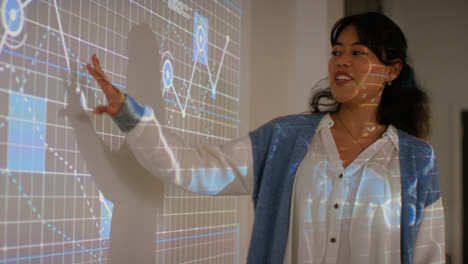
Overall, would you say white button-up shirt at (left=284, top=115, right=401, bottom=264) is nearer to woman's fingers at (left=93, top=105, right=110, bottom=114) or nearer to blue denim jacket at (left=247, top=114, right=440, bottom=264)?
blue denim jacket at (left=247, top=114, right=440, bottom=264)

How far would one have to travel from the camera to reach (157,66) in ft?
4.28

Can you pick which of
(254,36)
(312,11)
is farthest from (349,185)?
(312,11)

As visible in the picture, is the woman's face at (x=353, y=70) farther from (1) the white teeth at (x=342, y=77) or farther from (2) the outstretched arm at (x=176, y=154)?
(2) the outstretched arm at (x=176, y=154)

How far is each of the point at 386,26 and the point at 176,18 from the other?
0.60m

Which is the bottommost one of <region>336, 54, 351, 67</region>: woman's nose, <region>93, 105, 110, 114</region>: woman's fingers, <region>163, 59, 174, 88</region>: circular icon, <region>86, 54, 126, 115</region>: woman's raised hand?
<region>93, 105, 110, 114</region>: woman's fingers

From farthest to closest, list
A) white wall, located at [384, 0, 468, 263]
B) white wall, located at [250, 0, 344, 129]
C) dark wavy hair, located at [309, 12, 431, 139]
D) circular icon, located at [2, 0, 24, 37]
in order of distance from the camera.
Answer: white wall, located at [384, 0, 468, 263], white wall, located at [250, 0, 344, 129], dark wavy hair, located at [309, 12, 431, 139], circular icon, located at [2, 0, 24, 37]

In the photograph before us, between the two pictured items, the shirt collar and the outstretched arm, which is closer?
the outstretched arm

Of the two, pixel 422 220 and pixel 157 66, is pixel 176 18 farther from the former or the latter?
pixel 422 220

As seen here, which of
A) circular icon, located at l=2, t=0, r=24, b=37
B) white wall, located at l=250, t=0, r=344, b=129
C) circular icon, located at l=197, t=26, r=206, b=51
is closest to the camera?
circular icon, located at l=2, t=0, r=24, b=37

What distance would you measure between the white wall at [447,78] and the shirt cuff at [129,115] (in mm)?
2181

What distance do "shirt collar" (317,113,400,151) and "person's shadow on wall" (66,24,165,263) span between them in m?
0.46

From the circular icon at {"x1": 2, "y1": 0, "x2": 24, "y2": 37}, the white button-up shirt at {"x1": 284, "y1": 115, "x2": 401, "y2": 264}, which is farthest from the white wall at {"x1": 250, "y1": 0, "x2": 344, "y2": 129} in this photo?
the circular icon at {"x1": 2, "y1": 0, "x2": 24, "y2": 37}

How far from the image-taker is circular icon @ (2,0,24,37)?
0.87 metres

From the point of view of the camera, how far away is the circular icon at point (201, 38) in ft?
4.96
